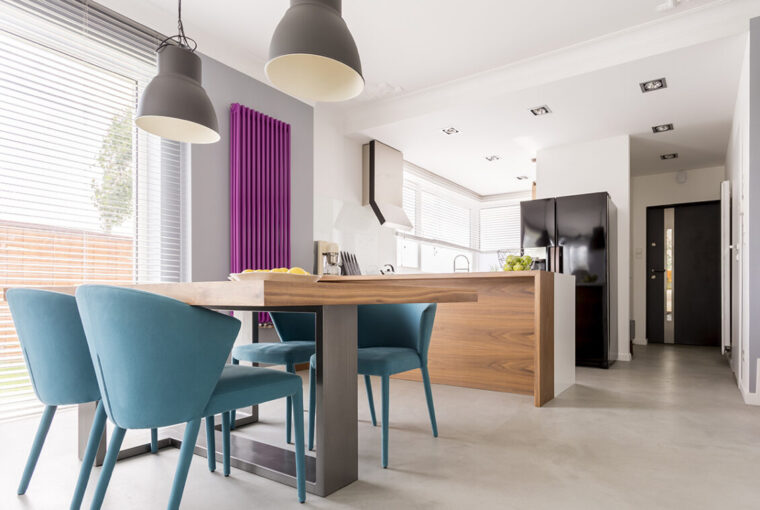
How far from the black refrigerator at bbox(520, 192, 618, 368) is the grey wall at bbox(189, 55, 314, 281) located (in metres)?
2.59

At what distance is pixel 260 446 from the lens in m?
2.06

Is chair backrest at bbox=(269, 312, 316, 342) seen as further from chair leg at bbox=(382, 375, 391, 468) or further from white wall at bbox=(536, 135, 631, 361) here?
white wall at bbox=(536, 135, 631, 361)

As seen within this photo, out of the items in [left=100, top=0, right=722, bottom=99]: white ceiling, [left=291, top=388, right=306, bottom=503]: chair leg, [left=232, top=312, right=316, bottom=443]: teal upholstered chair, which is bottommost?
[left=291, top=388, right=306, bottom=503]: chair leg

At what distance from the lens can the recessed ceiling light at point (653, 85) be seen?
410cm

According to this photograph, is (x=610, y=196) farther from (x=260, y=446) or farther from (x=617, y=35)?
(x=260, y=446)

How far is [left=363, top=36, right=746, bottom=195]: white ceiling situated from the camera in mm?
3922

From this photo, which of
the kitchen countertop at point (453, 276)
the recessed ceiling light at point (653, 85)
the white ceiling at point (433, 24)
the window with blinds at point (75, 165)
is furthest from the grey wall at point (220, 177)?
the recessed ceiling light at point (653, 85)

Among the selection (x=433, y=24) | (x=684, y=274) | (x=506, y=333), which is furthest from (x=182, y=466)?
(x=684, y=274)

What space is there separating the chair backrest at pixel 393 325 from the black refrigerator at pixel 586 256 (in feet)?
9.83

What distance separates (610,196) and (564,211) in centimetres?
77

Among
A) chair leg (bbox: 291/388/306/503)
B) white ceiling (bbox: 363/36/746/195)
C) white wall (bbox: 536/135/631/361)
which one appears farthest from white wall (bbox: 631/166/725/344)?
chair leg (bbox: 291/388/306/503)

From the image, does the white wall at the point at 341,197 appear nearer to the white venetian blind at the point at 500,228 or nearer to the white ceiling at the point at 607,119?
the white ceiling at the point at 607,119

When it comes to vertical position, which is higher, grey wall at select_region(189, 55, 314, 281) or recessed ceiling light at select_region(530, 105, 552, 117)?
recessed ceiling light at select_region(530, 105, 552, 117)

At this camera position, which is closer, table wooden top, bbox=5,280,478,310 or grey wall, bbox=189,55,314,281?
table wooden top, bbox=5,280,478,310
